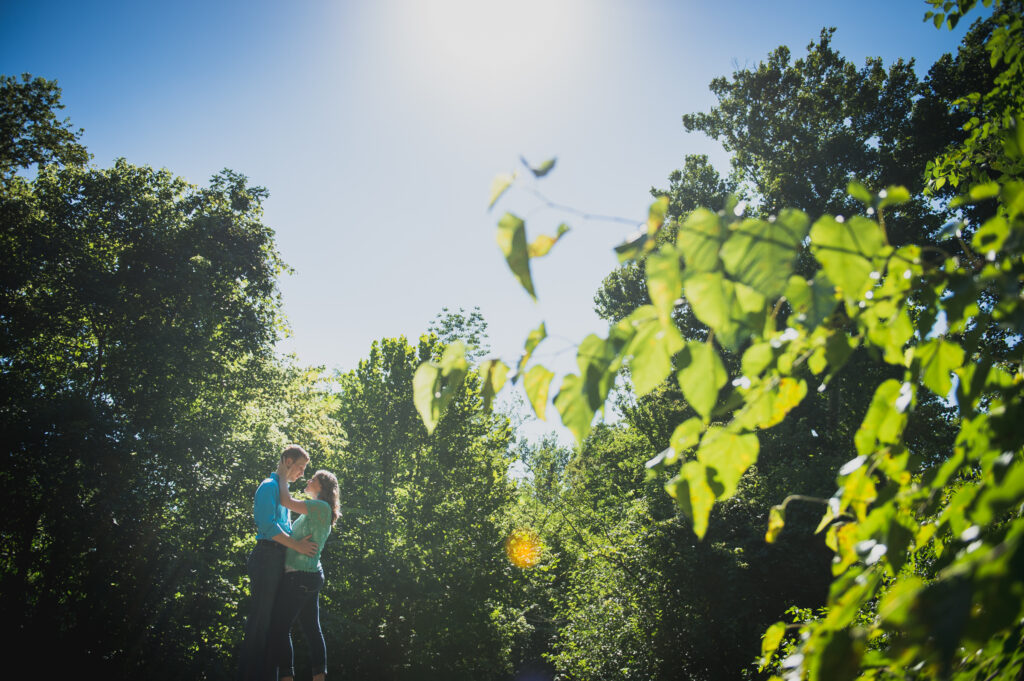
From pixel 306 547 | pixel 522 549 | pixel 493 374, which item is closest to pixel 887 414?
pixel 493 374

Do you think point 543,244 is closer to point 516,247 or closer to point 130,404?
point 516,247

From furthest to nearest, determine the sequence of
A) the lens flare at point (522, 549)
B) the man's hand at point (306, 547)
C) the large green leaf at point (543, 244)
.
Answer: the lens flare at point (522, 549) < the man's hand at point (306, 547) < the large green leaf at point (543, 244)

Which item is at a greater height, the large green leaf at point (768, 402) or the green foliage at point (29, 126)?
the green foliage at point (29, 126)

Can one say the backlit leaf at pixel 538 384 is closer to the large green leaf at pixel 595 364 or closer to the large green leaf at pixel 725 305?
the large green leaf at pixel 595 364

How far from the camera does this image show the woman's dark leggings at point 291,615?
3627mm

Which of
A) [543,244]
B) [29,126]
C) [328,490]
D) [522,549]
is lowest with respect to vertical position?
[543,244]

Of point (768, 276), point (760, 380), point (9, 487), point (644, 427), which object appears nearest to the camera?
point (768, 276)

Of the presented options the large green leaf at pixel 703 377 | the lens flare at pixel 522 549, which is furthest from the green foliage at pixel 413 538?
the large green leaf at pixel 703 377

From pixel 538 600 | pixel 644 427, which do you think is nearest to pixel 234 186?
pixel 644 427

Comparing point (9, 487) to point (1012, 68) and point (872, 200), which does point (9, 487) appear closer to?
point (872, 200)

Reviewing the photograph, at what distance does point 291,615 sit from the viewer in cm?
370

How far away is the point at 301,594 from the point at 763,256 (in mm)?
4219

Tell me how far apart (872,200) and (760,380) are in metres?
0.34

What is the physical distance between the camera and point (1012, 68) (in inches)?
99.6
